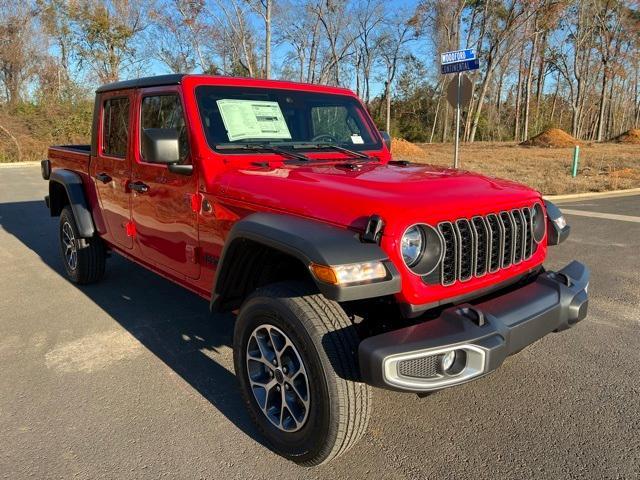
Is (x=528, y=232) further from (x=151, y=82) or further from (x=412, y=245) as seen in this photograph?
(x=151, y=82)

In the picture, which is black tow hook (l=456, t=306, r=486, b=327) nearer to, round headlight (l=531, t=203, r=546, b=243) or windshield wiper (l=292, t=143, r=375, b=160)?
round headlight (l=531, t=203, r=546, b=243)

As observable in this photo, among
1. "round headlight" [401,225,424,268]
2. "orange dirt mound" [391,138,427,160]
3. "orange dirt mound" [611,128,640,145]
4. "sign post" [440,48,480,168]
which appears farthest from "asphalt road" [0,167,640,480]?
"orange dirt mound" [611,128,640,145]

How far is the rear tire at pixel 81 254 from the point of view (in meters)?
4.94

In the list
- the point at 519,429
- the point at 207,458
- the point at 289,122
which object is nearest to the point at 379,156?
the point at 289,122

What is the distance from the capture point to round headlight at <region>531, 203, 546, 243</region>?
2961 mm

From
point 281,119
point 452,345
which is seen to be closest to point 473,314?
point 452,345

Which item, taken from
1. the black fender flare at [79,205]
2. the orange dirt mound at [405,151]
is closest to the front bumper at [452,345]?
the black fender flare at [79,205]

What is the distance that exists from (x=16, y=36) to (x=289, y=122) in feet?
129

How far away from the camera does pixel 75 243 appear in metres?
4.96

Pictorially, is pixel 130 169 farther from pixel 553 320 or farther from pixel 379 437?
pixel 553 320

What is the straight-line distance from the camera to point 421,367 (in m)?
2.11

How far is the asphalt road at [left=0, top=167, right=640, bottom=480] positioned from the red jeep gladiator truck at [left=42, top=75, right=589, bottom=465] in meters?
0.34

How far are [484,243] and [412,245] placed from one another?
0.45 meters

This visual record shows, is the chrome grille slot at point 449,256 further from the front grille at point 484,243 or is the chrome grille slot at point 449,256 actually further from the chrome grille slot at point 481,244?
the chrome grille slot at point 481,244
